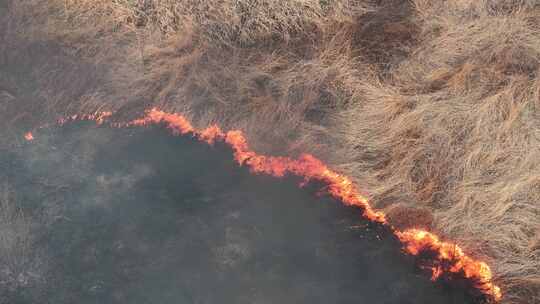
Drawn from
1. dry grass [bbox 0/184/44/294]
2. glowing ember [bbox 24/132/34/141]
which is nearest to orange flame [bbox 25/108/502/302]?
glowing ember [bbox 24/132/34/141]

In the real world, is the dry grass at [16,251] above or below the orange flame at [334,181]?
below

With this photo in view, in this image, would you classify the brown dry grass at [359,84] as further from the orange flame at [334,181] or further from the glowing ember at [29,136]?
the glowing ember at [29,136]

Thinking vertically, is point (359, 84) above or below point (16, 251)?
above

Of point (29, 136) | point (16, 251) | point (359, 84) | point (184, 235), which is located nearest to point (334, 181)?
point (359, 84)

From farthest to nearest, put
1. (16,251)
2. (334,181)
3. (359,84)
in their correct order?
(359,84) < (334,181) < (16,251)

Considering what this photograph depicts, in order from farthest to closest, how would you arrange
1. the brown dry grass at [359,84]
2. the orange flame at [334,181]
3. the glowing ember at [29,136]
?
the glowing ember at [29,136]
the brown dry grass at [359,84]
the orange flame at [334,181]

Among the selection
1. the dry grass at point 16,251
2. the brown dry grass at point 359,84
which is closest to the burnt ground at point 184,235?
the dry grass at point 16,251

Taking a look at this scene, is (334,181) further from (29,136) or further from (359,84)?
(29,136)
